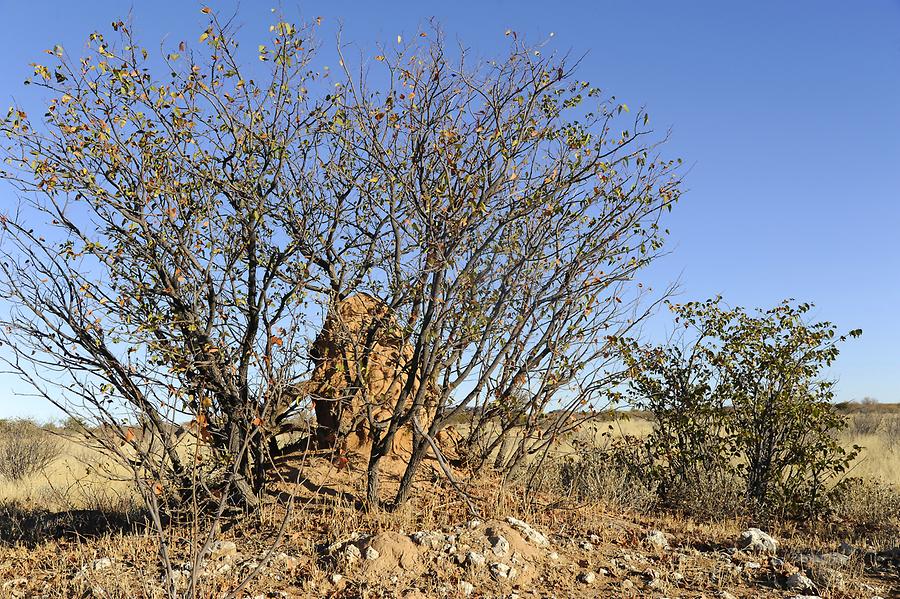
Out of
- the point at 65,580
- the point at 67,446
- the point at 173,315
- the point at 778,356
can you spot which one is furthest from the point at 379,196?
the point at 67,446

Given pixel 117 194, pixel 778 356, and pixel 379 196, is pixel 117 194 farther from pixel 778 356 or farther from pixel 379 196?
pixel 778 356

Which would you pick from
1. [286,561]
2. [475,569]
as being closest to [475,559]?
[475,569]

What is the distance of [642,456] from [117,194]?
Result: 7.51m

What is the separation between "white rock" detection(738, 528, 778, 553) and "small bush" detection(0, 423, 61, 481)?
14.2 meters

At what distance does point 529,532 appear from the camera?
23.7 ft

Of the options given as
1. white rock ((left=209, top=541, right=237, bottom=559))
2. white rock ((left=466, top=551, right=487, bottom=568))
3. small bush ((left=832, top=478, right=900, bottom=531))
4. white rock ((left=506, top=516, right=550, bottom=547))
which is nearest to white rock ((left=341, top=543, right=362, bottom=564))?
white rock ((left=466, top=551, right=487, bottom=568))

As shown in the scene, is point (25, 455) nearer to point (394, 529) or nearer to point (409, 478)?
point (409, 478)

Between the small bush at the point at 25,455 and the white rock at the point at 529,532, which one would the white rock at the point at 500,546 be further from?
the small bush at the point at 25,455

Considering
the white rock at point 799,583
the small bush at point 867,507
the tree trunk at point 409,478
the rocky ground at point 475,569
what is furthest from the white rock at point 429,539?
the small bush at point 867,507

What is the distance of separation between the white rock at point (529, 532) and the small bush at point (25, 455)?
1261cm

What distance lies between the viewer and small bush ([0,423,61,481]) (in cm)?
1619

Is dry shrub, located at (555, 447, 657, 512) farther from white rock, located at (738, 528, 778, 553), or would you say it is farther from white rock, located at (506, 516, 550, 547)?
white rock, located at (506, 516, 550, 547)

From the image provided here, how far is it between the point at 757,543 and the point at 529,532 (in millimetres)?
2412

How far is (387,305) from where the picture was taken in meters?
7.88
